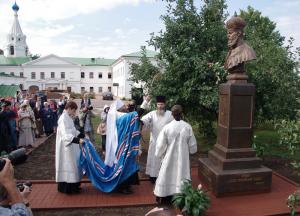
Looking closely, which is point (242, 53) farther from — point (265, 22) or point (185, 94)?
point (265, 22)

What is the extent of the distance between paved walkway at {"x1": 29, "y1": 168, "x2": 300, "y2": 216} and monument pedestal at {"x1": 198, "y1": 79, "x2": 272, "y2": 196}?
9.7 inches

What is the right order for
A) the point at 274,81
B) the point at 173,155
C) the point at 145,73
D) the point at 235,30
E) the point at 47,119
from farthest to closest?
the point at 47,119 → the point at 145,73 → the point at 274,81 → the point at 235,30 → the point at 173,155

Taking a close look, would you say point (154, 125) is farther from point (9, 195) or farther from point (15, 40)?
point (15, 40)

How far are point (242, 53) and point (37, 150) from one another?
7.73m

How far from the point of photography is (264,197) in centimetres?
596

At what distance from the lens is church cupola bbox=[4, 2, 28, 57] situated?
71000 millimetres

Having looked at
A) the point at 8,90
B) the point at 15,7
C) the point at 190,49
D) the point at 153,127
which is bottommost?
the point at 153,127

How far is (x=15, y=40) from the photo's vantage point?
7156 centimetres

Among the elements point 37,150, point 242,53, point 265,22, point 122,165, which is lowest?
point 37,150

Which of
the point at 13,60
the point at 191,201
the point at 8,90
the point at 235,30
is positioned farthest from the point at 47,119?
the point at 13,60

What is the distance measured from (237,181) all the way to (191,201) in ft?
5.04

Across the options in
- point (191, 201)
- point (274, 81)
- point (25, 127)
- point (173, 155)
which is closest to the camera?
point (191, 201)

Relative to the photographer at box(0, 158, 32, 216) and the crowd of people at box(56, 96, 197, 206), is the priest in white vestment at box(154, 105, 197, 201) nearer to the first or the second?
the crowd of people at box(56, 96, 197, 206)

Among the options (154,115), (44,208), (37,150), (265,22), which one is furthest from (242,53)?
(265,22)
